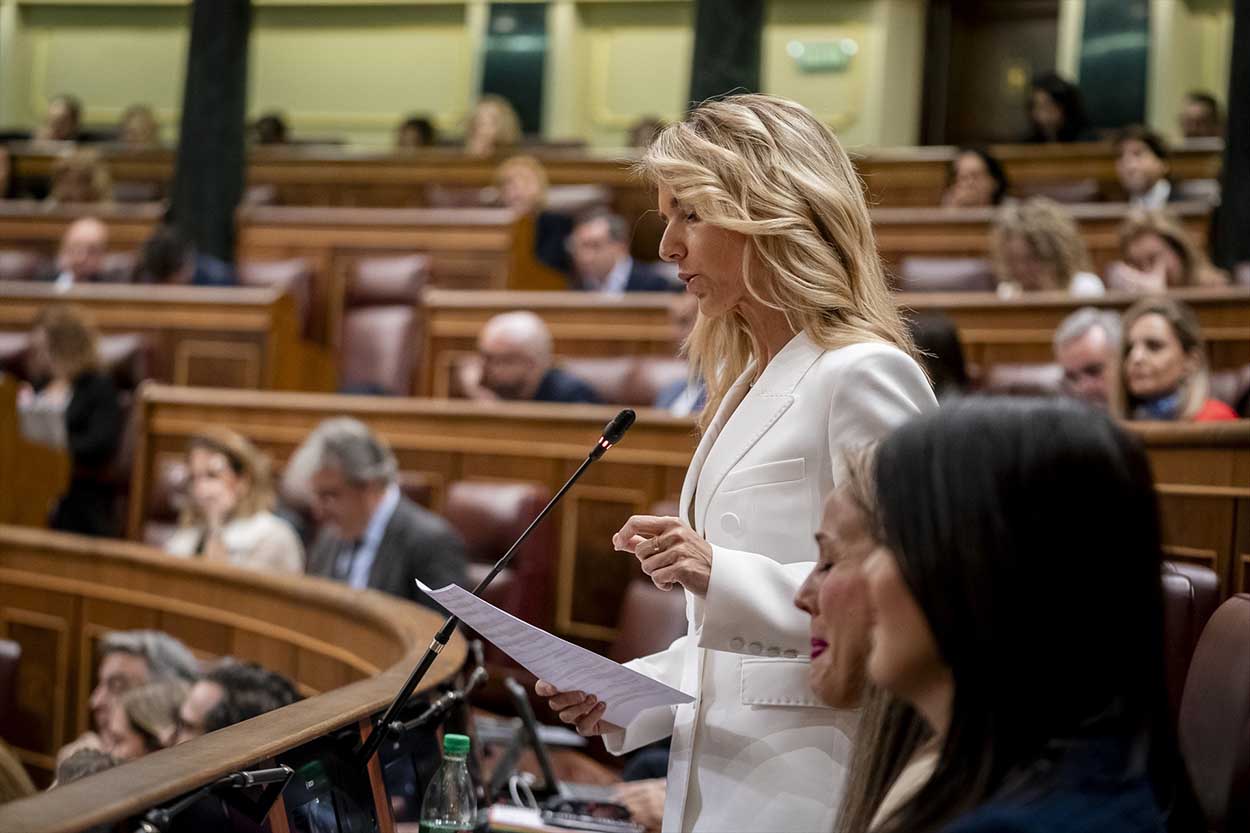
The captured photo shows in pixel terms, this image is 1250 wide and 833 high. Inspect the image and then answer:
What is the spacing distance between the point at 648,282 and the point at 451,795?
316 cm

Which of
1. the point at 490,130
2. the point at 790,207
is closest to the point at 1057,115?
the point at 490,130

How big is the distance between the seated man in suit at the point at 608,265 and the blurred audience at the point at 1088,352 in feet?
5.31

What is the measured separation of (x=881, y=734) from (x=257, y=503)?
104 inches

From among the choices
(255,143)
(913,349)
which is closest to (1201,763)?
(913,349)

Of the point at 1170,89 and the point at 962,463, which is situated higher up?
the point at 1170,89

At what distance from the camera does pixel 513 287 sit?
474 centimetres

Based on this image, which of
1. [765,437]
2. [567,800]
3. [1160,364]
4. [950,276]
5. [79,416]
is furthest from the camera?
[950,276]

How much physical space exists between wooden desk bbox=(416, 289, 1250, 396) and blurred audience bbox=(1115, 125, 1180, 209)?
1.44 meters

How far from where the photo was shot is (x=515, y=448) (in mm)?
3285

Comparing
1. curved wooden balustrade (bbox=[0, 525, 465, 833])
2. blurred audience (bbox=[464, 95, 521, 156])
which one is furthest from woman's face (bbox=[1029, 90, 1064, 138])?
curved wooden balustrade (bbox=[0, 525, 465, 833])

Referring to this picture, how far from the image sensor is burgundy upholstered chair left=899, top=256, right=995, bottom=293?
4.22 meters

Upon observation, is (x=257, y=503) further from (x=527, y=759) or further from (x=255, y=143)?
(x=255, y=143)

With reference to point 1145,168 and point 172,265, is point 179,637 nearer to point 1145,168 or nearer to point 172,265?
point 172,265

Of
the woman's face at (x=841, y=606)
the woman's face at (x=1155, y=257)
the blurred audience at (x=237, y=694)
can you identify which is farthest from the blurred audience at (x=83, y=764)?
the woman's face at (x=1155, y=257)
